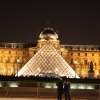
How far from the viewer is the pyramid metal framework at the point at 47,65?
243 feet

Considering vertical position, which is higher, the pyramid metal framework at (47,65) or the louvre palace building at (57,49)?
the louvre palace building at (57,49)

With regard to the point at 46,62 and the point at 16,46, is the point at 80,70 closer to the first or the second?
the point at 16,46

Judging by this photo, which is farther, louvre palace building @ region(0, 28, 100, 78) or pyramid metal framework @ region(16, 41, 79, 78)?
louvre palace building @ region(0, 28, 100, 78)

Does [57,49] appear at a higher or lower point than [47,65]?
higher

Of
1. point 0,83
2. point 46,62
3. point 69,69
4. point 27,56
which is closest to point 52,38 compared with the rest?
point 27,56

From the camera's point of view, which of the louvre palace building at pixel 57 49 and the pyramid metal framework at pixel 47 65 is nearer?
the pyramid metal framework at pixel 47 65

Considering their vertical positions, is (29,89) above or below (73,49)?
below

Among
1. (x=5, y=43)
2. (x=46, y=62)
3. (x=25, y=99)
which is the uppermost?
(x=5, y=43)

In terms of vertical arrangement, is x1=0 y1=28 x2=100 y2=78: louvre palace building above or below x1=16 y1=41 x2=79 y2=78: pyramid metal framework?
above

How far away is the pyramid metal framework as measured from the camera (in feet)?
243

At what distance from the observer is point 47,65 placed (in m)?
80.7

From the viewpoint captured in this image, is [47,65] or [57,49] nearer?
[47,65]

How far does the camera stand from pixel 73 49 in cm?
12850

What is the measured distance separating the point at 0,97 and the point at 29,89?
244cm
